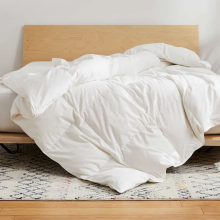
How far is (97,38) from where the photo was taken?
3885 millimetres

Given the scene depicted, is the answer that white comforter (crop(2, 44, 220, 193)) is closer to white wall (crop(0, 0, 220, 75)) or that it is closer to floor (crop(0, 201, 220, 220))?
floor (crop(0, 201, 220, 220))

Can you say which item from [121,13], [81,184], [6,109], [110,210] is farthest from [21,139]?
[121,13]

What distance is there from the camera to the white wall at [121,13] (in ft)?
12.8

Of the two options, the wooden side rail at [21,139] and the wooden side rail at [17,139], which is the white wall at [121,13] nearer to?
the wooden side rail at [21,139]

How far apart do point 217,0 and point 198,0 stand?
0.20m

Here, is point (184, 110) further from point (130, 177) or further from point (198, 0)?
point (198, 0)

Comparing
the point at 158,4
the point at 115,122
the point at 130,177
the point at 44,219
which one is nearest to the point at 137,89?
the point at 115,122

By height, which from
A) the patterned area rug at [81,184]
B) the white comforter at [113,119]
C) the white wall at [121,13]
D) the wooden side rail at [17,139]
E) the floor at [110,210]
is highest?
the white wall at [121,13]

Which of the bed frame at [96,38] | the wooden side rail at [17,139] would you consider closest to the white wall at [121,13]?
the bed frame at [96,38]

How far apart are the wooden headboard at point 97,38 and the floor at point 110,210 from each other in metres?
2.47

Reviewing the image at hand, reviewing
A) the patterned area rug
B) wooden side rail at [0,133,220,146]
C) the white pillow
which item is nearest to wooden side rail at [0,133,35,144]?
wooden side rail at [0,133,220,146]

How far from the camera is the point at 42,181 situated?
73.9 inches

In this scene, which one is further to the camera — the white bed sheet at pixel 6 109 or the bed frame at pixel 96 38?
the bed frame at pixel 96 38

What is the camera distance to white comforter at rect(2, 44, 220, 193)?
1.90 metres
